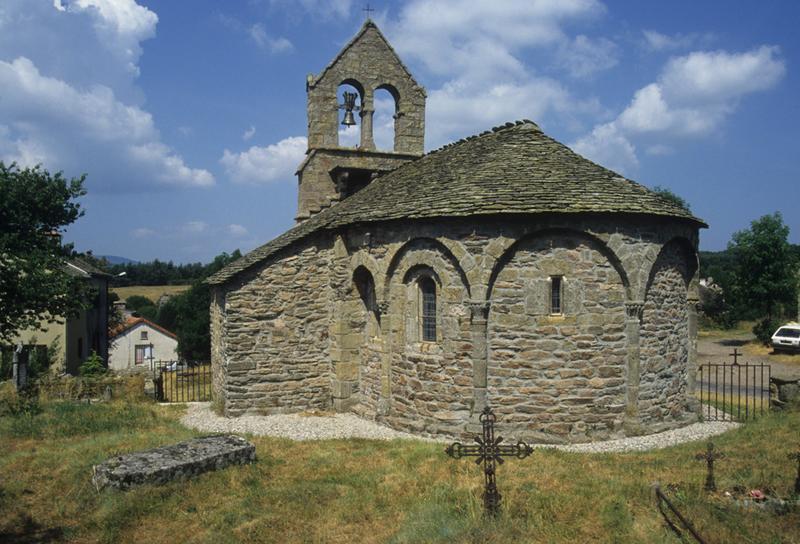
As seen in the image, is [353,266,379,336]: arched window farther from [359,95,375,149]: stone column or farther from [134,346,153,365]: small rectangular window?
[134,346,153,365]: small rectangular window

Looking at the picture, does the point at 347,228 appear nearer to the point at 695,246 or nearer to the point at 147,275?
the point at 695,246

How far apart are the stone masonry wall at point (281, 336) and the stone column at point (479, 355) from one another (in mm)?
4687

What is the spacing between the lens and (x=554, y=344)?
1116 cm

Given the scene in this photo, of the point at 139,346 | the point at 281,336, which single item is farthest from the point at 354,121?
the point at 139,346

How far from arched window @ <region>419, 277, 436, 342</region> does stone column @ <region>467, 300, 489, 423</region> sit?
120 cm

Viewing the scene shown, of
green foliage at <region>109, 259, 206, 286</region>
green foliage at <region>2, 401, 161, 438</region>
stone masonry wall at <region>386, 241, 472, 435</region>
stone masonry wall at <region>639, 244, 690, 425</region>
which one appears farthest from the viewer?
green foliage at <region>109, 259, 206, 286</region>

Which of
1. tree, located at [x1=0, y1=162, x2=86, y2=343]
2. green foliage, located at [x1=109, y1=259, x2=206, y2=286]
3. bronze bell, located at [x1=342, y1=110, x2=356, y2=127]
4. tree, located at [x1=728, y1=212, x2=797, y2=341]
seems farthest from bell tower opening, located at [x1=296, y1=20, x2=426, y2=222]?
green foliage, located at [x1=109, y1=259, x2=206, y2=286]

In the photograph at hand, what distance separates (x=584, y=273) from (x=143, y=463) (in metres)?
8.45

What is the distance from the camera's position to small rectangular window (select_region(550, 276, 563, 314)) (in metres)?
11.3

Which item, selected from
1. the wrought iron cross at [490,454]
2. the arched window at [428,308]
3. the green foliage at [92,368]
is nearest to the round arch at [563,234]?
the arched window at [428,308]

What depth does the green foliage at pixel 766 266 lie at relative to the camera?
32312 millimetres

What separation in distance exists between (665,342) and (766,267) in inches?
1002

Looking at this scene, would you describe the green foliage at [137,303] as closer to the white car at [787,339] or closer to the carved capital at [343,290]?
the carved capital at [343,290]

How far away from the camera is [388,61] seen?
18.7 meters
